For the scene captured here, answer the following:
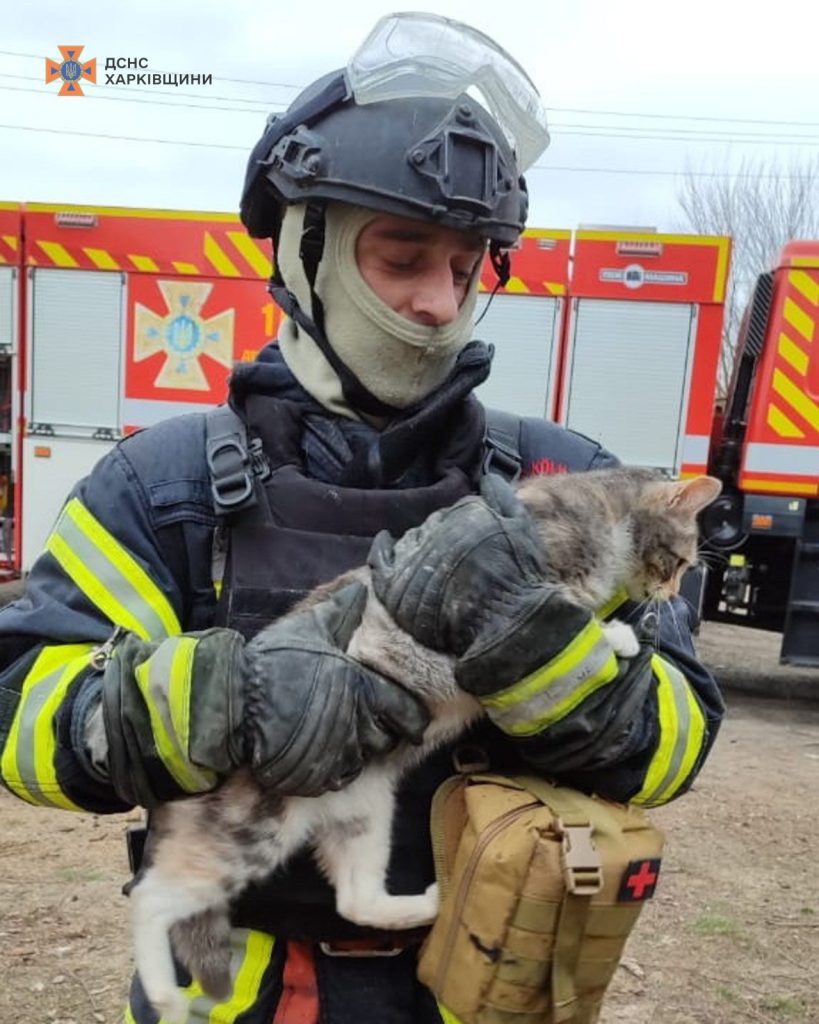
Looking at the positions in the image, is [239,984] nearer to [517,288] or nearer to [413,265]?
[413,265]

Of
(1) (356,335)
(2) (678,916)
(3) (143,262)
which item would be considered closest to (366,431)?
(1) (356,335)

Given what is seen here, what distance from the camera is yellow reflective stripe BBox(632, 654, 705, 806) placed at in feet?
4.87

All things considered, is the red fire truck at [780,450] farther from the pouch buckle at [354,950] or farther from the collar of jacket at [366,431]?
the pouch buckle at [354,950]

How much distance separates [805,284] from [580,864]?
6.19m

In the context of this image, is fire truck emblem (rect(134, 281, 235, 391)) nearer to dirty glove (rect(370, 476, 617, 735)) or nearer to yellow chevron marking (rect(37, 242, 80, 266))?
yellow chevron marking (rect(37, 242, 80, 266))

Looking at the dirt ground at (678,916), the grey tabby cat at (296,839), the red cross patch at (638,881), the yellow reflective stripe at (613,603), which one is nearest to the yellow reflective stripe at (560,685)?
the grey tabby cat at (296,839)

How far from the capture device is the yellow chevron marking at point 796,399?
6.61 meters

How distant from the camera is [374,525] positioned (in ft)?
5.18

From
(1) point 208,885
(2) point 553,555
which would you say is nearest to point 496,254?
(2) point 553,555

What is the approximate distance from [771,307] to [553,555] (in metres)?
5.76

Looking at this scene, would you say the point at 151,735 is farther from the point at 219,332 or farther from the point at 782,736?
the point at 782,736

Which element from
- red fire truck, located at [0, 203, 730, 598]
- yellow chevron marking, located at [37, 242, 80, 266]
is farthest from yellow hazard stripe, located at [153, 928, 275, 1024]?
yellow chevron marking, located at [37, 242, 80, 266]

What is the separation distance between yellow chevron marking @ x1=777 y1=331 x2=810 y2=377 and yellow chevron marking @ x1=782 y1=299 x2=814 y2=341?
3.6 inches

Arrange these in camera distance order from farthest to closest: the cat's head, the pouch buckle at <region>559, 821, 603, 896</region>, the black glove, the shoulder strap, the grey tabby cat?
the cat's head
the shoulder strap
the grey tabby cat
the black glove
the pouch buckle at <region>559, 821, 603, 896</region>
